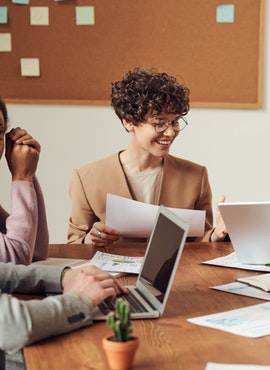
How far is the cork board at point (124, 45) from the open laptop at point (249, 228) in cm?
179

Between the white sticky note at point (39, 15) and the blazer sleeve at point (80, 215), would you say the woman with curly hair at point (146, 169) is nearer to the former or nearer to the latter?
the blazer sleeve at point (80, 215)

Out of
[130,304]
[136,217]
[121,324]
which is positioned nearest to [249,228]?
[136,217]

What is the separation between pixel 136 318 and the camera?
1.54 m

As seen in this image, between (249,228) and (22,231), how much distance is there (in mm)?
668

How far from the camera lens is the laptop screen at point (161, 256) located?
1.53 meters

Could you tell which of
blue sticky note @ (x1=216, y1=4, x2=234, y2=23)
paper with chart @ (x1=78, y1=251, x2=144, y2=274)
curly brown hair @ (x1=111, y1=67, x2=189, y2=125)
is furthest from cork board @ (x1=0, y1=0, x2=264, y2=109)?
paper with chart @ (x1=78, y1=251, x2=144, y2=274)

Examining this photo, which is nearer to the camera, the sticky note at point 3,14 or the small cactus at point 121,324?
the small cactus at point 121,324

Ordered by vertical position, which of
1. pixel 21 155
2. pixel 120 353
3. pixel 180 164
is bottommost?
pixel 120 353

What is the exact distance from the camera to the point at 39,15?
3.66 metres

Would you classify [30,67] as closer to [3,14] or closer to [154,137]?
[3,14]

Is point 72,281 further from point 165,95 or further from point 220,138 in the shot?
point 220,138

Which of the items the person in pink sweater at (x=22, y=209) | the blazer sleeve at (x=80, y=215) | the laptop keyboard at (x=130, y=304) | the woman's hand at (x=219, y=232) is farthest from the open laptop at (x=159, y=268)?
the blazer sleeve at (x=80, y=215)

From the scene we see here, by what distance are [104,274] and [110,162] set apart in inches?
44.8

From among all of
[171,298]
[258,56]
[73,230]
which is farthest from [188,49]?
[171,298]
